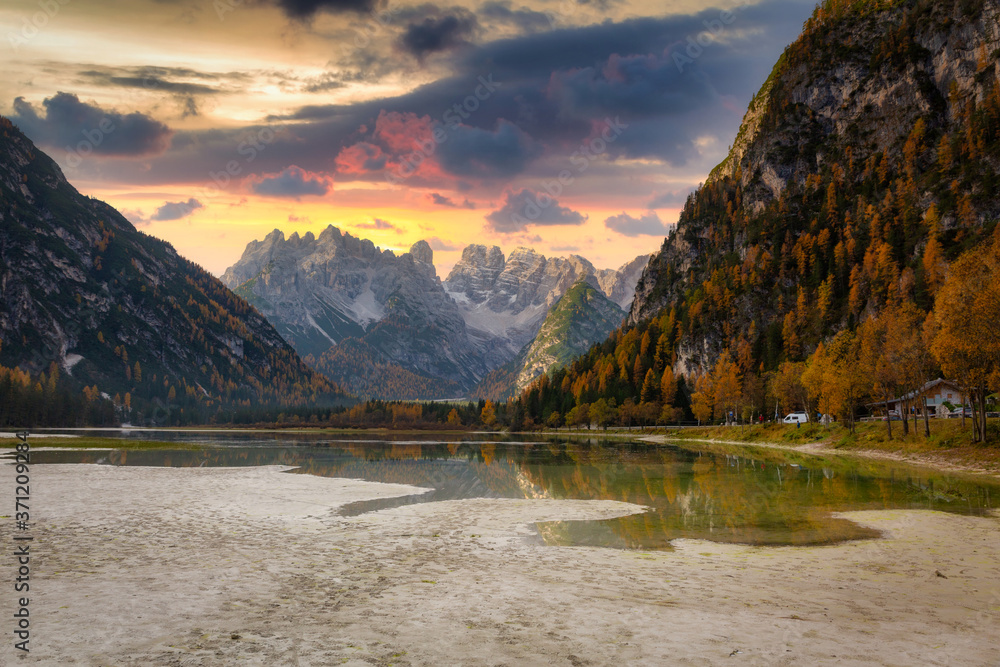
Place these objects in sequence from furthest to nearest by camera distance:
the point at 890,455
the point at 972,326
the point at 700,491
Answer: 1. the point at 890,455
2. the point at 972,326
3. the point at 700,491

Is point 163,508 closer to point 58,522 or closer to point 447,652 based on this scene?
point 58,522

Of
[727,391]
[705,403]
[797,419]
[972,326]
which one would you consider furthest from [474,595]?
[705,403]

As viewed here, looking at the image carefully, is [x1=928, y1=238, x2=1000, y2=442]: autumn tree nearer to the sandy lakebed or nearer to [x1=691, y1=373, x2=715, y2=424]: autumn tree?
the sandy lakebed

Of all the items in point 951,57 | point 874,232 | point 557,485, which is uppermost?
point 951,57

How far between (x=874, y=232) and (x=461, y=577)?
198 m

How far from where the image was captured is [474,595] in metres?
17.1

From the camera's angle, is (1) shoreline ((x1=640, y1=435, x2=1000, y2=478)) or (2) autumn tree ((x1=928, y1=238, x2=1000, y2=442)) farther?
(1) shoreline ((x1=640, y1=435, x2=1000, y2=478))

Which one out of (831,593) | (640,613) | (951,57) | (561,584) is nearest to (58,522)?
(561,584)

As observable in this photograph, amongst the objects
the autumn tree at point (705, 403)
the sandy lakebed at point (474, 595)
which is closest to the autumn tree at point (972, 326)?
the sandy lakebed at point (474, 595)

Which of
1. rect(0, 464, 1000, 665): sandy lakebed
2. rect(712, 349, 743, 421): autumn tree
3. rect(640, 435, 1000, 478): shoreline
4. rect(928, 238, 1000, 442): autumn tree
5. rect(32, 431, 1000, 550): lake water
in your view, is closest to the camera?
rect(0, 464, 1000, 665): sandy lakebed

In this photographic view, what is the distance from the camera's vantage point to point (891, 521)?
100ft

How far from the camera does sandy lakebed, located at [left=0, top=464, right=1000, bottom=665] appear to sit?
12328mm

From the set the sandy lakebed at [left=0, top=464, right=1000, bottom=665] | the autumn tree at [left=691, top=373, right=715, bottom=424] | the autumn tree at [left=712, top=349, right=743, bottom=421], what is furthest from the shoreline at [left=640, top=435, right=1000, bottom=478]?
the autumn tree at [left=691, top=373, right=715, bottom=424]

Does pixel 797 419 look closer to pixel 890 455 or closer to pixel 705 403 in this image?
pixel 705 403
